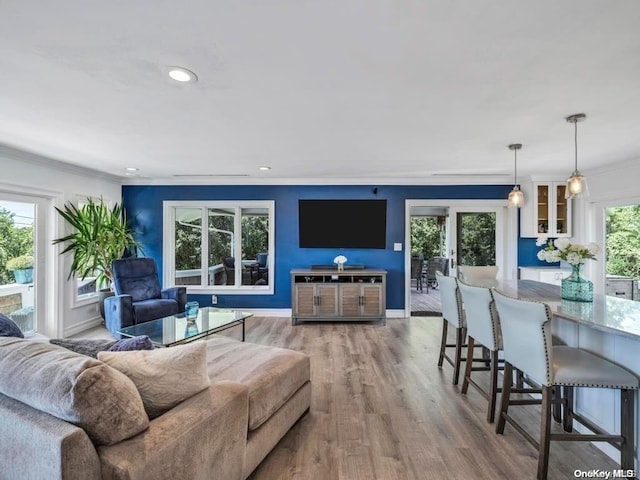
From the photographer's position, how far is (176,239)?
5672 millimetres

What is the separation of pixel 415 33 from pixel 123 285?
4.48 metres

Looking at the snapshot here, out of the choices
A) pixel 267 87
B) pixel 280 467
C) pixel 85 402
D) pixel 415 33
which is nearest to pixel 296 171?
pixel 267 87

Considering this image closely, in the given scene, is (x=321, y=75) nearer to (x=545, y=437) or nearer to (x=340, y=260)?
(x=545, y=437)

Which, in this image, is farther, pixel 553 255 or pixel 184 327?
pixel 184 327

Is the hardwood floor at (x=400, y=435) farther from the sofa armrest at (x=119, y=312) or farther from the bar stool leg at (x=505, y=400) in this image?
the sofa armrest at (x=119, y=312)

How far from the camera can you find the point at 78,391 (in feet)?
3.47

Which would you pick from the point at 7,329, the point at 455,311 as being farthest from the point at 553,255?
the point at 7,329

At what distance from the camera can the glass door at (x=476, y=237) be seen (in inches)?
215

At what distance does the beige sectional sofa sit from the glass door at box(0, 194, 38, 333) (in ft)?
10.9

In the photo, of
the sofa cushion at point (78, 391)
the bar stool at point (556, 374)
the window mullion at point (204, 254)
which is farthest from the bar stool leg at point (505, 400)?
the window mullion at point (204, 254)

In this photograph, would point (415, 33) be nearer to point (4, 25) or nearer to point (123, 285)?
point (4, 25)

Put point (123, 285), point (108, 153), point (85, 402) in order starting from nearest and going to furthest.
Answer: point (85, 402) → point (108, 153) → point (123, 285)

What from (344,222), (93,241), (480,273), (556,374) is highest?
(344,222)

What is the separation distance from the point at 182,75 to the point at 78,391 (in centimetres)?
176
